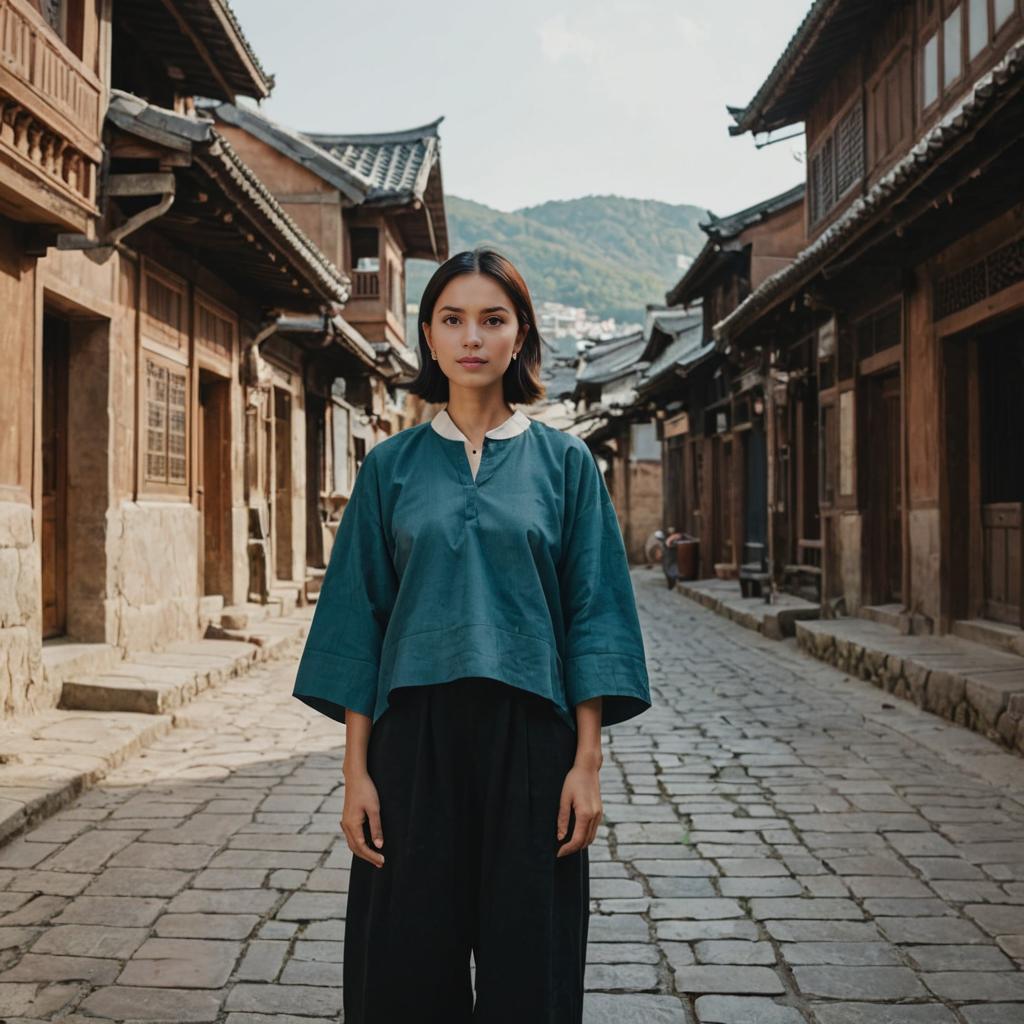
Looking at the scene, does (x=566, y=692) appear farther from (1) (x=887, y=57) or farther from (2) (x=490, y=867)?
(1) (x=887, y=57)

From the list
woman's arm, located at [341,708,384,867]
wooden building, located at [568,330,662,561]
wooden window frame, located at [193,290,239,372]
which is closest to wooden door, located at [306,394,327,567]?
wooden window frame, located at [193,290,239,372]

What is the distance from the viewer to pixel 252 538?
1316 centimetres

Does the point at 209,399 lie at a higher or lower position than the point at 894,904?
higher

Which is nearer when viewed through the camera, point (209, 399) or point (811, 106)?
point (209, 399)

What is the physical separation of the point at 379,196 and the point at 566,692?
19.6m

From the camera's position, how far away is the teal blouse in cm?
214

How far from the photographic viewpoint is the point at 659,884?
426cm

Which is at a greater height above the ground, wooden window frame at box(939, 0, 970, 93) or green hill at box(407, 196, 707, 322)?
green hill at box(407, 196, 707, 322)

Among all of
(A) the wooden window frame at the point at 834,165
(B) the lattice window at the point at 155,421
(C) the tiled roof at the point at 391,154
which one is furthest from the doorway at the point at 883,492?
(C) the tiled roof at the point at 391,154

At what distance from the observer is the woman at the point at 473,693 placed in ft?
6.98

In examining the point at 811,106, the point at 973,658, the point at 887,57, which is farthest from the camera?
the point at 811,106

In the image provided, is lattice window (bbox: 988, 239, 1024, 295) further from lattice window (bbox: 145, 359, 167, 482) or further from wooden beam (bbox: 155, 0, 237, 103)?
lattice window (bbox: 145, 359, 167, 482)

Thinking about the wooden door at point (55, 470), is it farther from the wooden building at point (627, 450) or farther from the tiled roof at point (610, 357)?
the tiled roof at point (610, 357)

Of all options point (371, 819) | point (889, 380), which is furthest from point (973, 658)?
point (371, 819)
